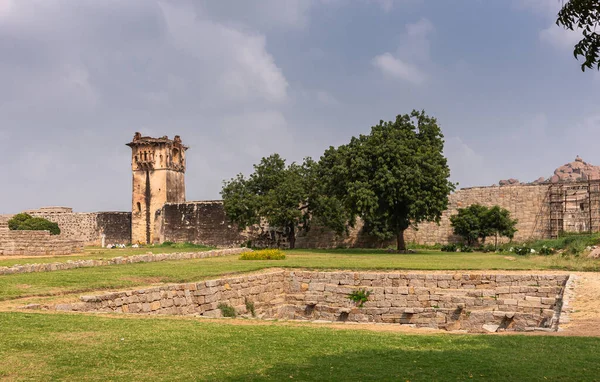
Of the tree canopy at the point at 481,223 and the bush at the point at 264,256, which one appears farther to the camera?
the tree canopy at the point at 481,223

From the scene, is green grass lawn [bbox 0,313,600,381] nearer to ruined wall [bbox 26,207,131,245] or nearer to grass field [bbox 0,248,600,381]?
grass field [bbox 0,248,600,381]

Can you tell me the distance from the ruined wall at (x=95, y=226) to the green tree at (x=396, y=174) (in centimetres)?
2145

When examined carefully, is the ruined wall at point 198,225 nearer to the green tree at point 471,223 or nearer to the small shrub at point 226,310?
the green tree at point 471,223

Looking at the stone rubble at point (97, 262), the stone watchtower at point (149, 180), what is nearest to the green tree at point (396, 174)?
the stone rubble at point (97, 262)

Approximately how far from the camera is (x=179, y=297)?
15.7 meters

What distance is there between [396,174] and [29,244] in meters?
17.5

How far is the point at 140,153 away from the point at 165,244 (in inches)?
346

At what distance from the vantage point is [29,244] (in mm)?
29312

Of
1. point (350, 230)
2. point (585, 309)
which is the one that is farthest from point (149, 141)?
point (585, 309)

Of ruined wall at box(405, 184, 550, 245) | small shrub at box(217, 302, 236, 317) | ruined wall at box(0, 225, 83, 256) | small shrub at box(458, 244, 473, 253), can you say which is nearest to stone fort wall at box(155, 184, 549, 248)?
ruined wall at box(405, 184, 550, 245)

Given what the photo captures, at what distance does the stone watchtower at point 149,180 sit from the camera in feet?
158

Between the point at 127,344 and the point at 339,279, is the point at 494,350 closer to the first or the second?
the point at 127,344

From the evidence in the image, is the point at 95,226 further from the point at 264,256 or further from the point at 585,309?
the point at 585,309

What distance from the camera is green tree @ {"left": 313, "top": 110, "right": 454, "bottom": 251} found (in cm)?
2986
